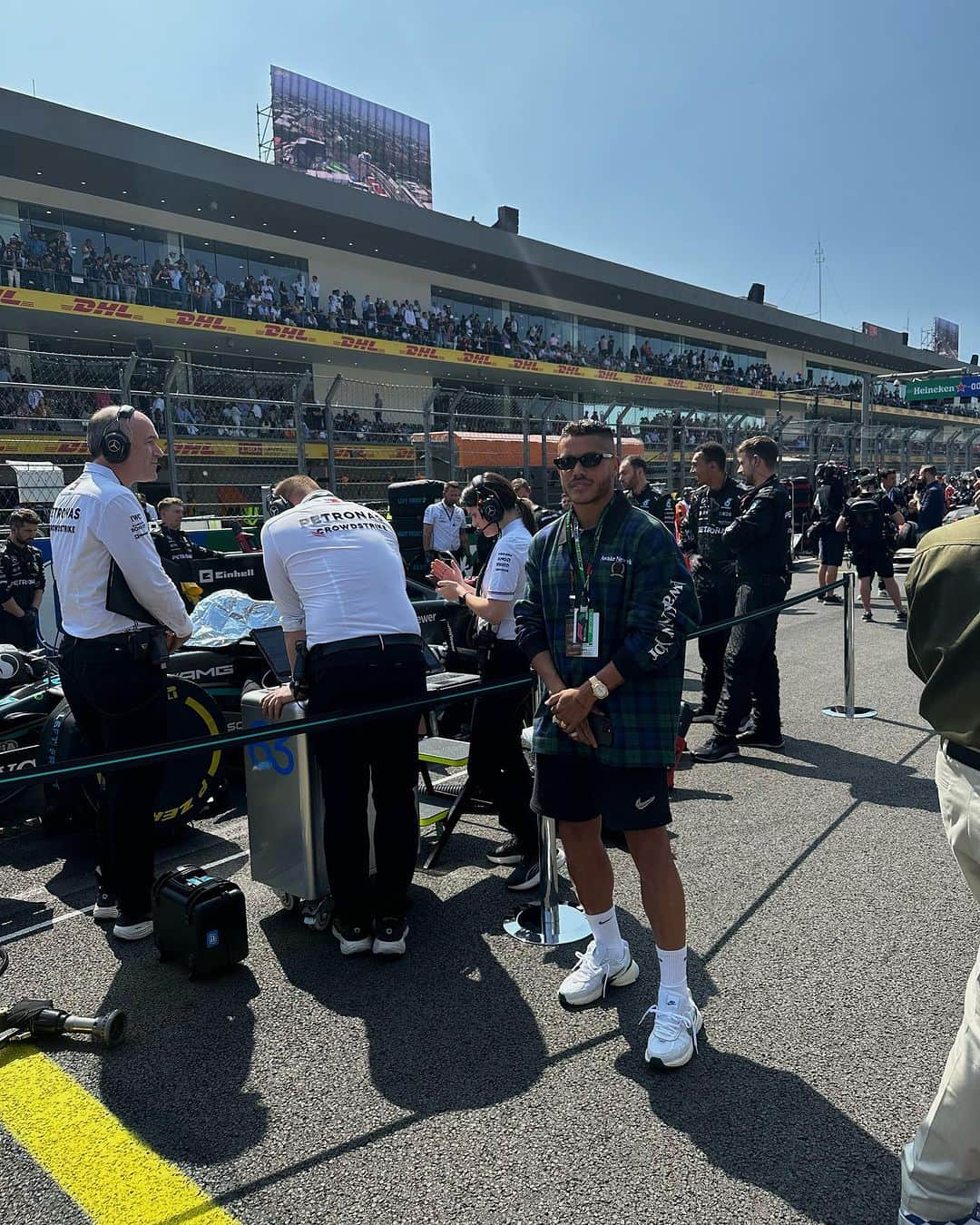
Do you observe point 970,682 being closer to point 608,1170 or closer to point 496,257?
point 608,1170

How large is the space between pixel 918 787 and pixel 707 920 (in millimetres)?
2271

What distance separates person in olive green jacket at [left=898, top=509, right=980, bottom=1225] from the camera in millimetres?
1841

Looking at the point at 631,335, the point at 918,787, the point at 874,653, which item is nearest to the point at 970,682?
the point at 918,787

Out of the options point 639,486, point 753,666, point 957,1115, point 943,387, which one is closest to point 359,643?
point 957,1115

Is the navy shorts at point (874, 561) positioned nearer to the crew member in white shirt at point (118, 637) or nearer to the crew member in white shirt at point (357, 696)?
the crew member in white shirt at point (357, 696)

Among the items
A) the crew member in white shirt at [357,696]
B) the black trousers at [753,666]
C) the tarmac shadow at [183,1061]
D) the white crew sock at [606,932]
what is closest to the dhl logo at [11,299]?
the black trousers at [753,666]

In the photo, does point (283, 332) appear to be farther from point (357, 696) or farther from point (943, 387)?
point (943, 387)

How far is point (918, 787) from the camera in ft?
17.4

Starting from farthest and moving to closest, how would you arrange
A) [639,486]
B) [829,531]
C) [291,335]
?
[291,335] < [829,531] < [639,486]

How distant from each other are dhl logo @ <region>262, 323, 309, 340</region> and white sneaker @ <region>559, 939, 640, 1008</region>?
2703 cm

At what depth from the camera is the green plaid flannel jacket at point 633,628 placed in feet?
9.19

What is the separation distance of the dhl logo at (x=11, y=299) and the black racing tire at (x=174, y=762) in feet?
67.7

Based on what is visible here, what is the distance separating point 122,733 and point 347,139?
4209cm

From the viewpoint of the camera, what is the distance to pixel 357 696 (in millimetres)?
3521
